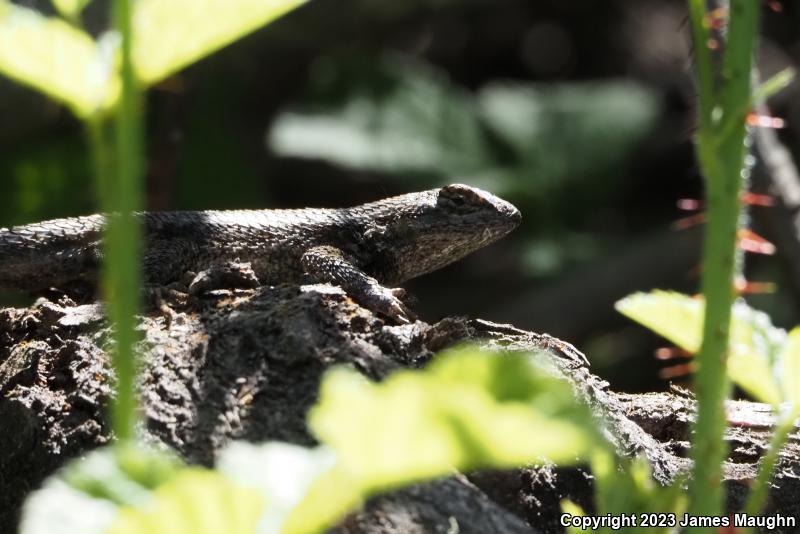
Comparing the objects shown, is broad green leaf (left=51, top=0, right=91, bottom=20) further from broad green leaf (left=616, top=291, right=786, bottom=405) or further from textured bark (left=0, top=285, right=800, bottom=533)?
textured bark (left=0, top=285, right=800, bottom=533)

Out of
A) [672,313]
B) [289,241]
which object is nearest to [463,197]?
[289,241]

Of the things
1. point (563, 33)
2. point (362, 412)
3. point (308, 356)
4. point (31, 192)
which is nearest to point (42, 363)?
point (308, 356)

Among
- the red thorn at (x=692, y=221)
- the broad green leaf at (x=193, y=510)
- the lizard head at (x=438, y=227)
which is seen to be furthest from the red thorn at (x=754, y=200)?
the lizard head at (x=438, y=227)

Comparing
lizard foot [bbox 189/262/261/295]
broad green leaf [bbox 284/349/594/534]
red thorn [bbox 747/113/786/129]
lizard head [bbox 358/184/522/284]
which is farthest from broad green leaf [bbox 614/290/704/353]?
lizard head [bbox 358/184/522/284]

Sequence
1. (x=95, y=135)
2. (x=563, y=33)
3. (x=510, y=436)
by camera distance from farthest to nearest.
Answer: (x=563, y=33) < (x=95, y=135) < (x=510, y=436)

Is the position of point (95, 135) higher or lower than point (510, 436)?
higher

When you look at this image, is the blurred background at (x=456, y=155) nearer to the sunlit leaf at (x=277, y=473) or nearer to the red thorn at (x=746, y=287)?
the red thorn at (x=746, y=287)

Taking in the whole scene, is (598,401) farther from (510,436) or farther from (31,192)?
(31,192)

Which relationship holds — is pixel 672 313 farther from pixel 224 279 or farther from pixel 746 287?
pixel 224 279
